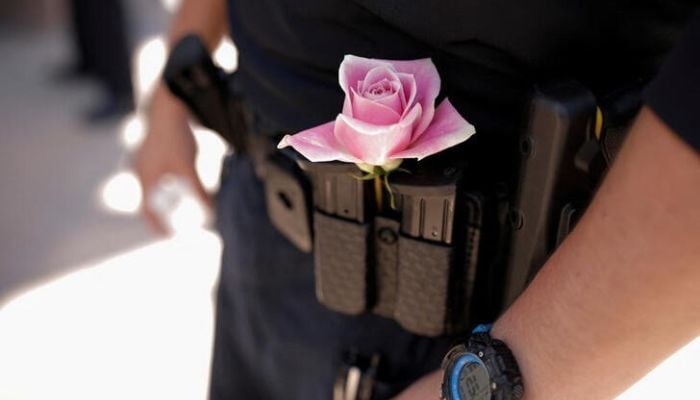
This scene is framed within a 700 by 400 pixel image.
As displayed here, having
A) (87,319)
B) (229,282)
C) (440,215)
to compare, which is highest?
(440,215)

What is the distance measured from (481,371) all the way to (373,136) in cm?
18

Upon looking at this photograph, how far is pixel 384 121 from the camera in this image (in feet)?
1.99

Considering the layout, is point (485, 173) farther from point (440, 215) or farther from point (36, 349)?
point (36, 349)

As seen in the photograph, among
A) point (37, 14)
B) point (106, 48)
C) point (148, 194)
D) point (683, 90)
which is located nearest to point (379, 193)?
point (683, 90)

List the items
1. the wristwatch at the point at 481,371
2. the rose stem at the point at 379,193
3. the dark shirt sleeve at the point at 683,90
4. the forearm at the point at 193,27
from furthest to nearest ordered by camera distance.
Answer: the forearm at the point at 193,27 < the rose stem at the point at 379,193 < the wristwatch at the point at 481,371 < the dark shirt sleeve at the point at 683,90

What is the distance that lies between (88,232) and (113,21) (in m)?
0.90

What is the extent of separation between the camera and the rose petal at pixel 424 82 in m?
0.61

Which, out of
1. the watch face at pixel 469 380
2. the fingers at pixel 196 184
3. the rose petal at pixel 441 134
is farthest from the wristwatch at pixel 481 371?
the fingers at pixel 196 184

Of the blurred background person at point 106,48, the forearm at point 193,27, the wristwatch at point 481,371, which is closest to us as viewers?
the wristwatch at point 481,371

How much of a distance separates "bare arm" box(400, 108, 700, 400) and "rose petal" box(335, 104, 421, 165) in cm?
13

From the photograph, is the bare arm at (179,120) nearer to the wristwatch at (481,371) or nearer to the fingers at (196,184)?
the fingers at (196,184)

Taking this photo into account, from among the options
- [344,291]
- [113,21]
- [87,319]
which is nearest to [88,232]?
[87,319]

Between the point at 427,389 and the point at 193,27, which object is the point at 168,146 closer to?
the point at 193,27

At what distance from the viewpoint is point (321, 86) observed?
0.73m
